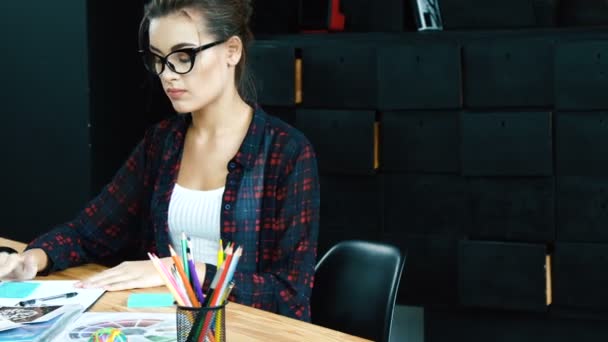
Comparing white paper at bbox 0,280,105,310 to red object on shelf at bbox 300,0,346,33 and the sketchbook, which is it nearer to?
the sketchbook

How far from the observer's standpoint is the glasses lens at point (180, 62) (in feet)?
6.17

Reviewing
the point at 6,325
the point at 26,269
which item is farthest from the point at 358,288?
the point at 6,325

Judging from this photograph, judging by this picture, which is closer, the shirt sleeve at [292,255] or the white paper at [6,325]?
the white paper at [6,325]

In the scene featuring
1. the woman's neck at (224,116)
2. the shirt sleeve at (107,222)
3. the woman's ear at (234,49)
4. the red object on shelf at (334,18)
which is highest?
the red object on shelf at (334,18)

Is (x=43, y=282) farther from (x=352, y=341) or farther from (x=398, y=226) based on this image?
(x=398, y=226)

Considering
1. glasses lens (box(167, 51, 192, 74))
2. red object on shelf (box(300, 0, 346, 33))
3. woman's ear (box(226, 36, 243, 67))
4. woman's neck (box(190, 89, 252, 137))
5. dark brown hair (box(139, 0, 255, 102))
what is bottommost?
woman's neck (box(190, 89, 252, 137))

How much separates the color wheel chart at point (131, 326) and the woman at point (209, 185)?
8.5 inches

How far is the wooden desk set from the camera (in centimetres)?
144

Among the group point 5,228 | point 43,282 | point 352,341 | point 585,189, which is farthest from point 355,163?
point 352,341

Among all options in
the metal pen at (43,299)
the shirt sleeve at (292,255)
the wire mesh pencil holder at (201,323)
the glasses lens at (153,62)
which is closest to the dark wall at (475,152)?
the shirt sleeve at (292,255)

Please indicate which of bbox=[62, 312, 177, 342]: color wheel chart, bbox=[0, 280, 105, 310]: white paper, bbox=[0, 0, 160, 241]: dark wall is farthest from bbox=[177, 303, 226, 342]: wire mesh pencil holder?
bbox=[0, 0, 160, 241]: dark wall

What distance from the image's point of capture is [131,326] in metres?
1.48

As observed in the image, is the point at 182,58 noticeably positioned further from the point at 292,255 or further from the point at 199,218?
the point at 292,255

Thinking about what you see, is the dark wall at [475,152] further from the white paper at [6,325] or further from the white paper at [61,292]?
the white paper at [6,325]
